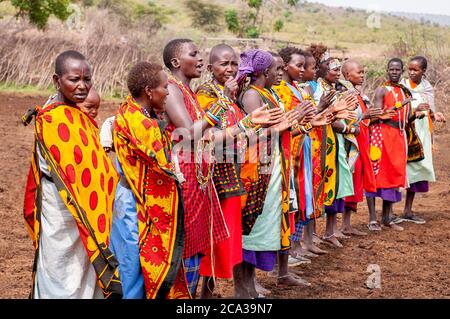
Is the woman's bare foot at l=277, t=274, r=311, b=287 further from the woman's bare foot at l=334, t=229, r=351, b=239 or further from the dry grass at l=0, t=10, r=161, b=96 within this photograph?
the dry grass at l=0, t=10, r=161, b=96

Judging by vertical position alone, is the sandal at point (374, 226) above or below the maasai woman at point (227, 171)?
below

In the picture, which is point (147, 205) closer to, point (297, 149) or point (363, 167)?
point (297, 149)

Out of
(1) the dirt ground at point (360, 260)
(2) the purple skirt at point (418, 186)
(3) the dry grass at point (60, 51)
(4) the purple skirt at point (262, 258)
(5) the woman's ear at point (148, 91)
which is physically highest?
(3) the dry grass at point (60, 51)

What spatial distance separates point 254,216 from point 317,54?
2.78 metres

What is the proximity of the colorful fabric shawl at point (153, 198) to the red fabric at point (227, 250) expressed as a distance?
0.70 meters

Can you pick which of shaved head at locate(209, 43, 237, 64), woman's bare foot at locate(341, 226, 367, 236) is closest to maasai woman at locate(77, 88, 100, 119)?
shaved head at locate(209, 43, 237, 64)

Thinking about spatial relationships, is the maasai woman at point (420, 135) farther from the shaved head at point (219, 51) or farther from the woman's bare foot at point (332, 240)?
the shaved head at point (219, 51)

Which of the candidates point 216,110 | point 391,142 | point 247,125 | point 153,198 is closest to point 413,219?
point 391,142

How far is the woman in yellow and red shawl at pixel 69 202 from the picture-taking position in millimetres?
3418

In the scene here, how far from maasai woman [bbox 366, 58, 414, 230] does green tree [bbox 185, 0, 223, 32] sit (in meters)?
33.7

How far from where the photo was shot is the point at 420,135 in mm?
8508

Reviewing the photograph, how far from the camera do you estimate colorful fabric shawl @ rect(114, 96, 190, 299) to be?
12.4ft

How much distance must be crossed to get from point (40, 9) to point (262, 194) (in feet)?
67.8

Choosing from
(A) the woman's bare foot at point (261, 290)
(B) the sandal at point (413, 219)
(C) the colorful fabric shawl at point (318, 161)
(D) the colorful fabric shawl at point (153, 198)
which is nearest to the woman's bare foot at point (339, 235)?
(C) the colorful fabric shawl at point (318, 161)
